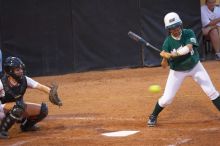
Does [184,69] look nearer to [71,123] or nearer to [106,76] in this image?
[71,123]

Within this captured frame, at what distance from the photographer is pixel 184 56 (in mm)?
8016

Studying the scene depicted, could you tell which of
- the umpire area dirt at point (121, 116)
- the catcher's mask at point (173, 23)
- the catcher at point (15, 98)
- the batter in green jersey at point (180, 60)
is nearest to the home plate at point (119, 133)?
the umpire area dirt at point (121, 116)

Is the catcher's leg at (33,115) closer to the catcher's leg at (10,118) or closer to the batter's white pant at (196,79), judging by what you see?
the catcher's leg at (10,118)

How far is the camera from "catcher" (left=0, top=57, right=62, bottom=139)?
303 inches

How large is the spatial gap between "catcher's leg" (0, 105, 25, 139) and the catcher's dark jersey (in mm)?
2377

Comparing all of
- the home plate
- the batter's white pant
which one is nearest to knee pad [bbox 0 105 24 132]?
the home plate

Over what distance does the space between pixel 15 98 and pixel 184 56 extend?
262cm

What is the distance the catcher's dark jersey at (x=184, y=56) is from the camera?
26.3ft

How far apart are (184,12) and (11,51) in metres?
5.18

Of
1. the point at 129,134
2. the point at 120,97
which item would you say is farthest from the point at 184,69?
the point at 120,97

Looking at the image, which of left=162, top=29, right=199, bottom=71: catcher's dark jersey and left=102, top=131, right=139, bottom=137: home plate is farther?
left=162, top=29, right=199, bottom=71: catcher's dark jersey

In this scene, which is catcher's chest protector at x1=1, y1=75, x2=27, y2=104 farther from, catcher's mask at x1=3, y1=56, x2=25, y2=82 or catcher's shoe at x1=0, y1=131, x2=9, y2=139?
catcher's shoe at x1=0, y1=131, x2=9, y2=139

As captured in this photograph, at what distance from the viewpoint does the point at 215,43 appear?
15523 millimetres

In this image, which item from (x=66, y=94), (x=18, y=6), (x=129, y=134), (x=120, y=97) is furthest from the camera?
(x=18, y=6)
